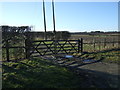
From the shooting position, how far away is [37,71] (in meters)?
7.70

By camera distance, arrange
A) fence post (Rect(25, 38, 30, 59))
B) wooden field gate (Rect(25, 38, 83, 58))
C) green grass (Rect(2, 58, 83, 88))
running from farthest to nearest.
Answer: wooden field gate (Rect(25, 38, 83, 58)), fence post (Rect(25, 38, 30, 59)), green grass (Rect(2, 58, 83, 88))

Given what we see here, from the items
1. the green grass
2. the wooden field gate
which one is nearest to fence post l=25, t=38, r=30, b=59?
the wooden field gate

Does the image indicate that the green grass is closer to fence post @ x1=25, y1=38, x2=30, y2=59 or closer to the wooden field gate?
fence post @ x1=25, y1=38, x2=30, y2=59

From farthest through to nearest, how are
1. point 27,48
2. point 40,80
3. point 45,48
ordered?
point 45,48, point 27,48, point 40,80

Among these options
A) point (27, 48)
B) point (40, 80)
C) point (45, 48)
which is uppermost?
point (27, 48)

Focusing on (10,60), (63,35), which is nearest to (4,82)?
(10,60)

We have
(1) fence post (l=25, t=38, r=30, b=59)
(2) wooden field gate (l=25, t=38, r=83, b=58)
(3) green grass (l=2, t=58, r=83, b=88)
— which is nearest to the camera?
(3) green grass (l=2, t=58, r=83, b=88)

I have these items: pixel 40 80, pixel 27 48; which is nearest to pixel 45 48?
pixel 27 48

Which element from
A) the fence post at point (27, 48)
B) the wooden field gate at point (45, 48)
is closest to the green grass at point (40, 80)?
the fence post at point (27, 48)

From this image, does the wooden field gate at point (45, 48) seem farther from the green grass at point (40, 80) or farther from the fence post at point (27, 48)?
the green grass at point (40, 80)

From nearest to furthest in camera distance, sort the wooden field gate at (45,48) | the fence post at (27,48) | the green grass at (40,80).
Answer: the green grass at (40,80)
the fence post at (27,48)
the wooden field gate at (45,48)

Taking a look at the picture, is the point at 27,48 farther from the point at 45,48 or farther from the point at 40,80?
the point at 40,80

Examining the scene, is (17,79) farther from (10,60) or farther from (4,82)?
(10,60)

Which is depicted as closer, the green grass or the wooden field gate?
the green grass
